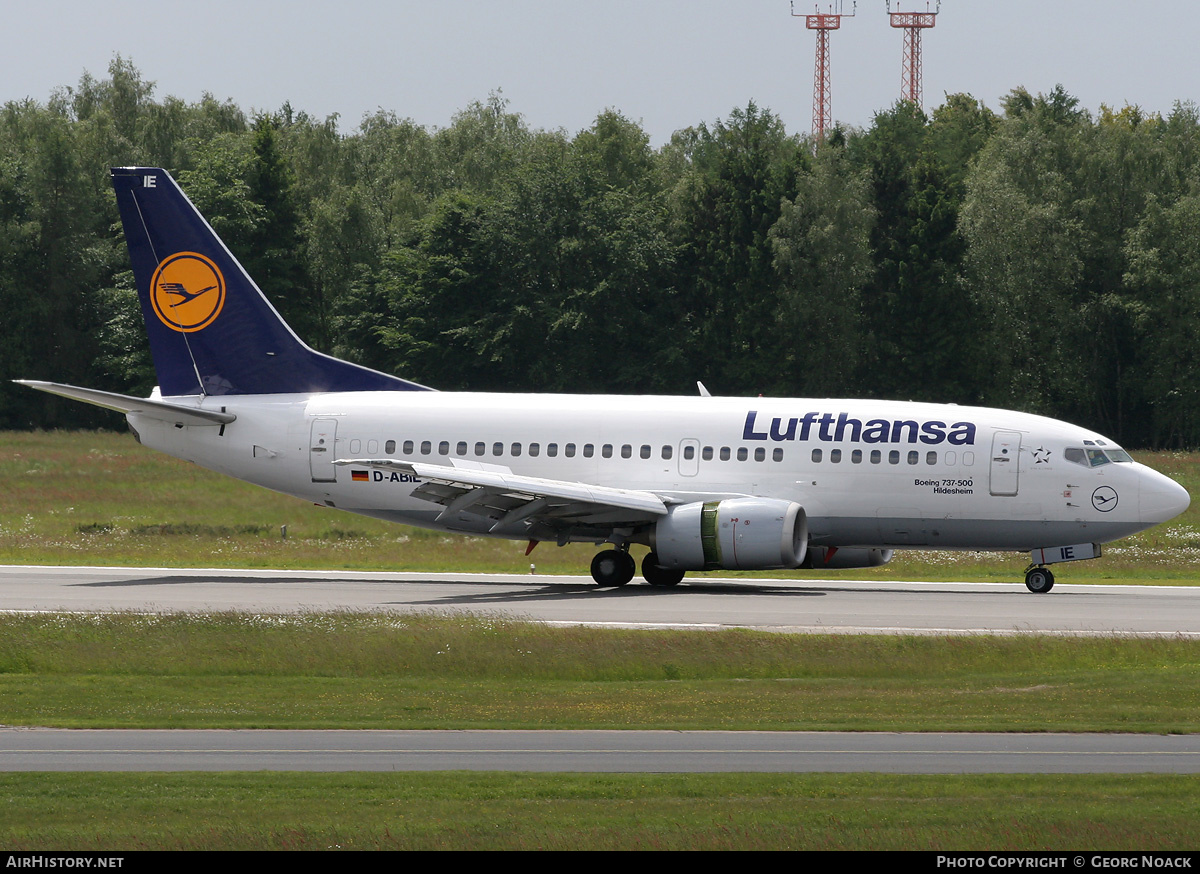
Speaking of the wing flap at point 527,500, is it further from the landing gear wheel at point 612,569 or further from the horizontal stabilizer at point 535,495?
the landing gear wheel at point 612,569

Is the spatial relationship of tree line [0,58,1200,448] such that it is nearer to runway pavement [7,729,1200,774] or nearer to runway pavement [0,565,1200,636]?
runway pavement [0,565,1200,636]

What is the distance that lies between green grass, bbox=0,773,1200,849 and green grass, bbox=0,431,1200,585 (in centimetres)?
2570

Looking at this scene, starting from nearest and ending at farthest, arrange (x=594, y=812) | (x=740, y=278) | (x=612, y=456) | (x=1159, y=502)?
1. (x=594, y=812)
2. (x=1159, y=502)
3. (x=612, y=456)
4. (x=740, y=278)

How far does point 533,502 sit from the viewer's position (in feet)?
112

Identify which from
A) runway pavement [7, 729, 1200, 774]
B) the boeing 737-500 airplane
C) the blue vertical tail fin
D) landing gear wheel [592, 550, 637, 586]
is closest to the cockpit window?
the boeing 737-500 airplane

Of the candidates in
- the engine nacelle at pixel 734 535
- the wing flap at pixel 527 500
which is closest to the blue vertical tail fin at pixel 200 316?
the wing flap at pixel 527 500

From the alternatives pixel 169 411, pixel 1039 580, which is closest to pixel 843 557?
pixel 1039 580

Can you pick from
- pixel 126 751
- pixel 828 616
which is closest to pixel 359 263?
pixel 828 616

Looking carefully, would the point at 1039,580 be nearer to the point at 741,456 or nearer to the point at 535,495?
the point at 741,456

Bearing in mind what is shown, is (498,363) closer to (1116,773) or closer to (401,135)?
(401,135)

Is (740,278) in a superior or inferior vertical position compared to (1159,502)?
superior

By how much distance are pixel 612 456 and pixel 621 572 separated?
281cm

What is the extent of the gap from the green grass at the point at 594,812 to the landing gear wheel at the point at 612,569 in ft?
68.2

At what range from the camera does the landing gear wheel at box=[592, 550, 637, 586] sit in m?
35.5
